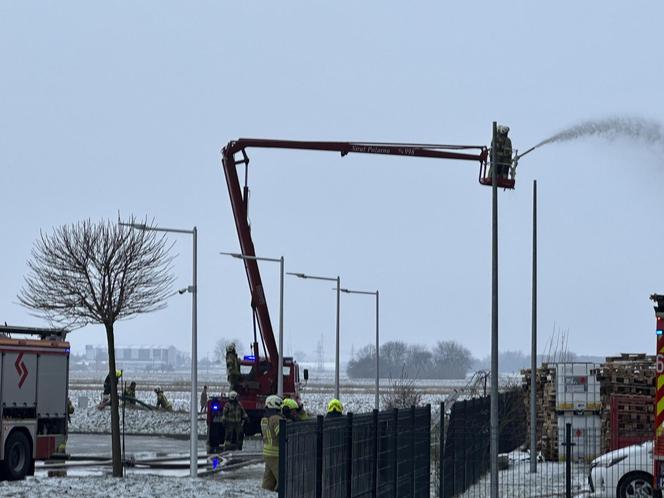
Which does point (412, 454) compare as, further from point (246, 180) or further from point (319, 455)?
point (246, 180)

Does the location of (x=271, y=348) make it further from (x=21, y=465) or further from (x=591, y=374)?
(x=21, y=465)

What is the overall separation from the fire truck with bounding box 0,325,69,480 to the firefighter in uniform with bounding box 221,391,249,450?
11.3 meters

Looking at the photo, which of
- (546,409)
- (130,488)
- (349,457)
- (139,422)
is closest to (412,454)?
(349,457)

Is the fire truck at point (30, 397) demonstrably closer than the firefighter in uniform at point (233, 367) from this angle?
Yes

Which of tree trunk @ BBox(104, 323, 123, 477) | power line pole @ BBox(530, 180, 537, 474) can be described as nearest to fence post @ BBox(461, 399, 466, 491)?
power line pole @ BBox(530, 180, 537, 474)

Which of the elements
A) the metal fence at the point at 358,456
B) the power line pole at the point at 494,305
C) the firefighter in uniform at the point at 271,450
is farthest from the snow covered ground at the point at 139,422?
the firefighter in uniform at the point at 271,450

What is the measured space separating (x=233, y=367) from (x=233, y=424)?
8.85 feet

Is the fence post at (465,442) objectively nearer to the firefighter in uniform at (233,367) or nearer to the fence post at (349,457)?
the fence post at (349,457)

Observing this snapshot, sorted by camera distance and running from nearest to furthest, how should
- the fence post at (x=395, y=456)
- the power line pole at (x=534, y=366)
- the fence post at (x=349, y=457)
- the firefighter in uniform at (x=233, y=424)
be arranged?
the fence post at (x=349, y=457), the fence post at (x=395, y=456), the power line pole at (x=534, y=366), the firefighter in uniform at (x=233, y=424)

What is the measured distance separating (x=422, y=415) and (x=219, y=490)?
5.12 meters

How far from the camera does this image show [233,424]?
41.1 m

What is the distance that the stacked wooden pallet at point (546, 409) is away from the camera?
113 ft

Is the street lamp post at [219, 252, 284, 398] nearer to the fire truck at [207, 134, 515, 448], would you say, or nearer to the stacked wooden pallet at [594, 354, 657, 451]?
the fire truck at [207, 134, 515, 448]

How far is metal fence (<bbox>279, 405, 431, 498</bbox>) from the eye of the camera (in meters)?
12.6
